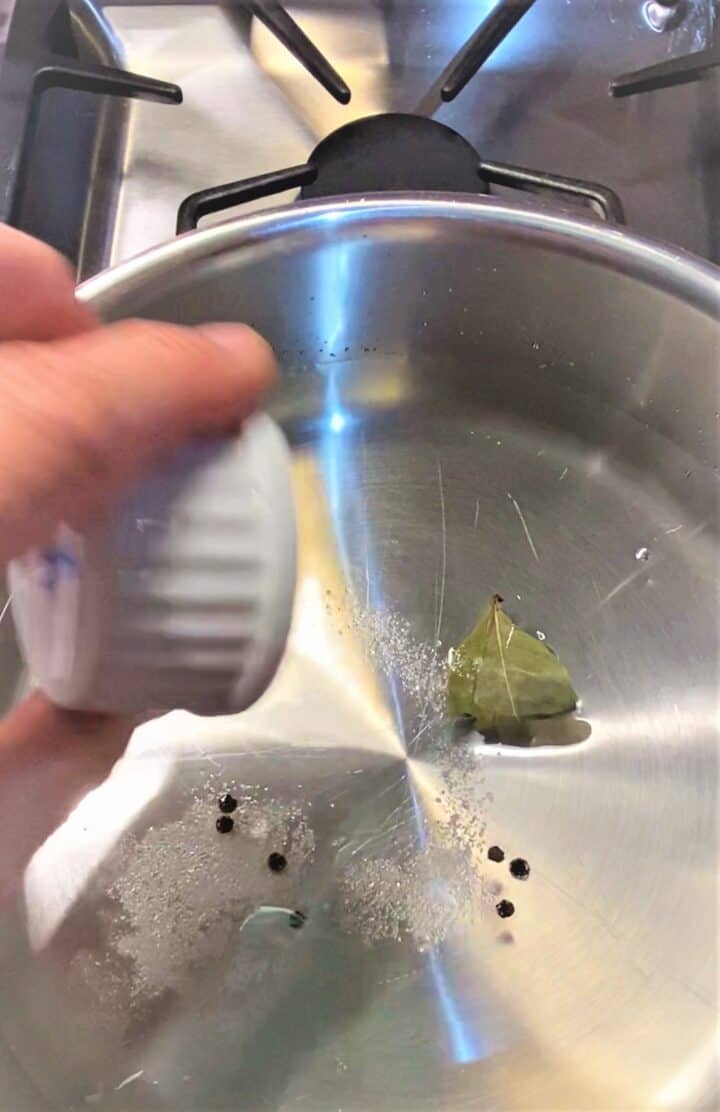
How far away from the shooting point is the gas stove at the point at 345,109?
0.50 m

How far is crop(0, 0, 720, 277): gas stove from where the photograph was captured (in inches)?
19.8

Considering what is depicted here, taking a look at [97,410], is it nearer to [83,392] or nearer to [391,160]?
[83,392]

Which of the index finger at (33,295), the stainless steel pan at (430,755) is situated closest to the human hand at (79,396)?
the index finger at (33,295)

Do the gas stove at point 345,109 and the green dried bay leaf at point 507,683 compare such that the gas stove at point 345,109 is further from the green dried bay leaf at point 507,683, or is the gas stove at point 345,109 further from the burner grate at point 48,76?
the green dried bay leaf at point 507,683

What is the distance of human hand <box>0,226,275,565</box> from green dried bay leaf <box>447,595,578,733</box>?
7.7 inches

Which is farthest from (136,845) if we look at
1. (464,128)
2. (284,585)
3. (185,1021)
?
(464,128)

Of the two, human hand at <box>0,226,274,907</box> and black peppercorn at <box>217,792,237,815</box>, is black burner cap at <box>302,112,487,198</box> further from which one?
black peppercorn at <box>217,792,237,815</box>

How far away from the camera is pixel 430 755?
19.0 inches

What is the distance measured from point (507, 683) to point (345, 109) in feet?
1.06

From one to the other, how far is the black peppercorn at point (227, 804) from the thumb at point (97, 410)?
0.20 meters

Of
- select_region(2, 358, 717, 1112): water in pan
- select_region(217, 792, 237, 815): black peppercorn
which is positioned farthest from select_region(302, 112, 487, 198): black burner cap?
select_region(217, 792, 237, 815): black peppercorn

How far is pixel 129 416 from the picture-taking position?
0.30 m

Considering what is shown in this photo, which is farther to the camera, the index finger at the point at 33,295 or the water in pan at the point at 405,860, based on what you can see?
the water in pan at the point at 405,860

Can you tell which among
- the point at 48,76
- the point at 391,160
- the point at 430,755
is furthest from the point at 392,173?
the point at 430,755
